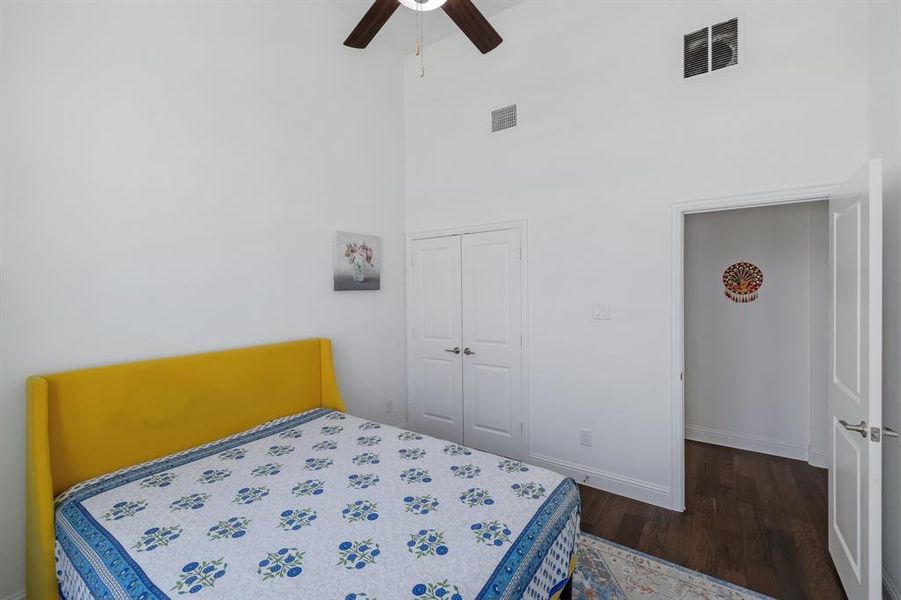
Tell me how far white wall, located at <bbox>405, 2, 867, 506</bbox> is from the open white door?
61 cm

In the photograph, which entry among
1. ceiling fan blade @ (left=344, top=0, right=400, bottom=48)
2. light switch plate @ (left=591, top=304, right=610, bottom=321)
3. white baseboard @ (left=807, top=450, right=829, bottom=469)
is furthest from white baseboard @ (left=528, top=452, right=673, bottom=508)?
ceiling fan blade @ (left=344, top=0, right=400, bottom=48)

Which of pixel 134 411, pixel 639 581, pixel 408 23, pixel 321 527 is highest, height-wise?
pixel 408 23

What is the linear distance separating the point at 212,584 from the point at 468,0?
2.73 metres

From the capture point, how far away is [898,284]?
6.01 feet

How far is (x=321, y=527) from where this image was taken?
1521mm

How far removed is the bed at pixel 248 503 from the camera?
128 cm

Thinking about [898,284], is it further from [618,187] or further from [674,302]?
[618,187]

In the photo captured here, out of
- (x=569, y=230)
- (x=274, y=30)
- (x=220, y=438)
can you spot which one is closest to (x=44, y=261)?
(x=220, y=438)

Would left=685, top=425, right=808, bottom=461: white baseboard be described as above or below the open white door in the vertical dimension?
below

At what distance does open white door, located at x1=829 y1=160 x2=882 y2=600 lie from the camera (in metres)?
1.58

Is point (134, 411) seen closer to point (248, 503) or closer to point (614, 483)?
point (248, 503)

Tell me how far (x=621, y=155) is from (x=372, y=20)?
74.2 inches

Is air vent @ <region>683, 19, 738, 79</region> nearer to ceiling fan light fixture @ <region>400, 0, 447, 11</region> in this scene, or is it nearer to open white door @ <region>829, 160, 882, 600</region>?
open white door @ <region>829, 160, 882, 600</region>

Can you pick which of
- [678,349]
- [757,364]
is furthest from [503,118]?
[757,364]
